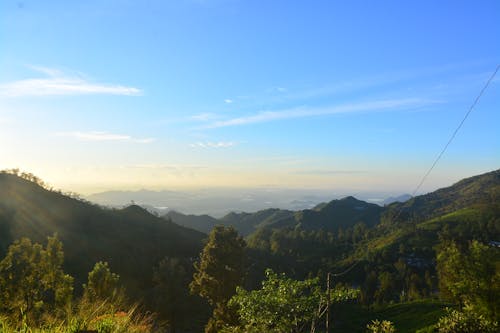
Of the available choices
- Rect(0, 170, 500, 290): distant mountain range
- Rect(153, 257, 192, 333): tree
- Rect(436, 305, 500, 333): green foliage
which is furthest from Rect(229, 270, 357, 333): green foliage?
Rect(0, 170, 500, 290): distant mountain range

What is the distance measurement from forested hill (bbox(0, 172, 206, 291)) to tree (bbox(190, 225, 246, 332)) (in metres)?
44.5

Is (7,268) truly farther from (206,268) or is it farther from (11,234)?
(11,234)

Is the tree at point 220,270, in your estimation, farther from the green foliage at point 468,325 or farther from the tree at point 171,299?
the green foliage at point 468,325

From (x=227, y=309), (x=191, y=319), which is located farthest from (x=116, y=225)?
(x=227, y=309)

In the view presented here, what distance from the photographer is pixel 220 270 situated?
39.5 metres

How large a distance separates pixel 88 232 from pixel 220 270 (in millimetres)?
105148

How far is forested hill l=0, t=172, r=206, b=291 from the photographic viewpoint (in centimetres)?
9712

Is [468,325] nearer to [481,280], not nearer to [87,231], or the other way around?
[481,280]

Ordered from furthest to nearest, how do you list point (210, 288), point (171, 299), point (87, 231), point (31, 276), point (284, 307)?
point (87, 231) → point (171, 299) → point (210, 288) → point (31, 276) → point (284, 307)

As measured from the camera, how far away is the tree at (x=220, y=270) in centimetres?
3916

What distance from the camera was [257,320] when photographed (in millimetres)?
16328

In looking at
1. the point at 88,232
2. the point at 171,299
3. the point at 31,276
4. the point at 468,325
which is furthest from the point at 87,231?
the point at 468,325

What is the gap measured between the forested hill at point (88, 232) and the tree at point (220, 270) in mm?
44533

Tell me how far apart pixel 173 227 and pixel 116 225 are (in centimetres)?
3513
